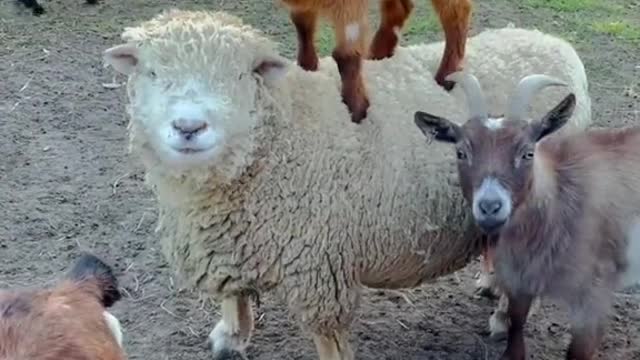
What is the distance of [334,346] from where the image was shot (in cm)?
511

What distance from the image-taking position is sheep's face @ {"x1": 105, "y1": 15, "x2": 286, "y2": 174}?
4535mm

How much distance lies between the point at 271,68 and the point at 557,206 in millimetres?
1316

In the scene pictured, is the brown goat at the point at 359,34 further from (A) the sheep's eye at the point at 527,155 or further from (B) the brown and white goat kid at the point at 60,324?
(B) the brown and white goat kid at the point at 60,324

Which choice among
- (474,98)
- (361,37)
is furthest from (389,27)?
(474,98)

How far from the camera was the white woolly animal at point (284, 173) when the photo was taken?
464 cm

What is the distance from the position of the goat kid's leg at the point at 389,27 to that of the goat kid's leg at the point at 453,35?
28 cm

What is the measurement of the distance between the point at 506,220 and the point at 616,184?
75 centimetres

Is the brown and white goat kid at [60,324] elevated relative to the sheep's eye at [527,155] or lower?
elevated

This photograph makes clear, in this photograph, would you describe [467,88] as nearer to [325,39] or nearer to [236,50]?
[236,50]

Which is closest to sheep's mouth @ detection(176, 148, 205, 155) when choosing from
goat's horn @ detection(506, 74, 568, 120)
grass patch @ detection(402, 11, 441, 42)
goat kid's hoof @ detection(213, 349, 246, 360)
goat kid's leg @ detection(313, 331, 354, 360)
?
goat kid's leg @ detection(313, 331, 354, 360)

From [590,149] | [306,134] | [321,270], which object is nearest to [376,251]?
[321,270]

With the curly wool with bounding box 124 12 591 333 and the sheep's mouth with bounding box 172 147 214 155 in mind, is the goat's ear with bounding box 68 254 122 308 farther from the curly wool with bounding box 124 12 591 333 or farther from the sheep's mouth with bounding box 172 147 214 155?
the curly wool with bounding box 124 12 591 333

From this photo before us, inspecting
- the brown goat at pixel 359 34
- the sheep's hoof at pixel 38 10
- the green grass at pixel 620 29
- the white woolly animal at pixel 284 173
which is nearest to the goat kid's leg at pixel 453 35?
the brown goat at pixel 359 34

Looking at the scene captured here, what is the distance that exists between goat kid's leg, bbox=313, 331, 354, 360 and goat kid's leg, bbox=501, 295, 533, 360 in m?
0.71
